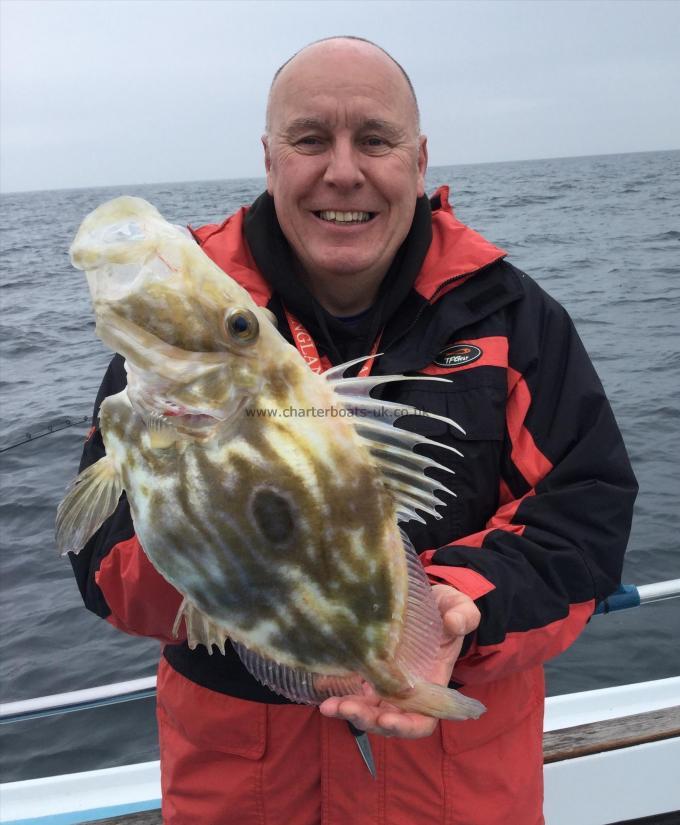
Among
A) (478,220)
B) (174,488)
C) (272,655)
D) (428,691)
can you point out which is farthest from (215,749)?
(478,220)

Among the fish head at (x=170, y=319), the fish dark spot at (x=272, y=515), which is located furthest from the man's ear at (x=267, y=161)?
the fish dark spot at (x=272, y=515)

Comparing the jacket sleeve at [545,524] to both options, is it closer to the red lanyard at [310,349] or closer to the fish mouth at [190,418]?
the red lanyard at [310,349]

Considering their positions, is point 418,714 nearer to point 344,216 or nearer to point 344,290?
point 344,290

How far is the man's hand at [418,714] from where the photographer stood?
2094 millimetres

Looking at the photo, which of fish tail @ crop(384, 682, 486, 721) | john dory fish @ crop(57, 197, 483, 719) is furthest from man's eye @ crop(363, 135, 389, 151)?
fish tail @ crop(384, 682, 486, 721)

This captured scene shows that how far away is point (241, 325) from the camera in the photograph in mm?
1980

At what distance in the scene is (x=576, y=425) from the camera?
2.68m

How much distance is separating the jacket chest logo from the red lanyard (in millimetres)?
253

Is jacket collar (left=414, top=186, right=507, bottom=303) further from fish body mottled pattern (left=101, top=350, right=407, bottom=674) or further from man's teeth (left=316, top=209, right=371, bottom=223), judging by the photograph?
fish body mottled pattern (left=101, top=350, right=407, bottom=674)

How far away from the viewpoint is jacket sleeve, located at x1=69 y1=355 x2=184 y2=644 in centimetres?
236

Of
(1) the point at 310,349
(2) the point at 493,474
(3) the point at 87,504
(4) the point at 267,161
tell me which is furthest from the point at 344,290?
(3) the point at 87,504

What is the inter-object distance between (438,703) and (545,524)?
811 millimetres

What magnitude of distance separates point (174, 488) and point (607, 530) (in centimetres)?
153

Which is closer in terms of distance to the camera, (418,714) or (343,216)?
(418,714)
